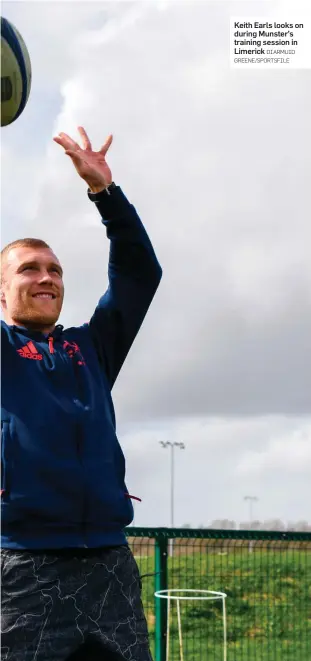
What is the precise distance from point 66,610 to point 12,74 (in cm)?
214

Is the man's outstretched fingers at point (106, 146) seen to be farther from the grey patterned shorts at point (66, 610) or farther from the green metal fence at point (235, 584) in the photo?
the green metal fence at point (235, 584)

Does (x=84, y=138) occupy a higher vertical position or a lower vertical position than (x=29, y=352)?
higher

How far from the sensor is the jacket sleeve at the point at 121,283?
149 inches

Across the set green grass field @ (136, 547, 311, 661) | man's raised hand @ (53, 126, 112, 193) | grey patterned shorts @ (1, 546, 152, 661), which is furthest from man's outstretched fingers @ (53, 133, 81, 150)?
green grass field @ (136, 547, 311, 661)

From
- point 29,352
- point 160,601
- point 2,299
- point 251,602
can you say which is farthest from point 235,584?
point 29,352

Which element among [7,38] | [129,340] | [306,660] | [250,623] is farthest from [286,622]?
[7,38]

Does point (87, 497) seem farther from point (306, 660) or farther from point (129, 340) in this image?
point (306, 660)

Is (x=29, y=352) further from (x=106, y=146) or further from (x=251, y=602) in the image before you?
(x=251, y=602)

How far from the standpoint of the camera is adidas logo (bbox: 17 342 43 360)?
3.41 metres

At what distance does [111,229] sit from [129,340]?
47 cm

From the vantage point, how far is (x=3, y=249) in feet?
12.4

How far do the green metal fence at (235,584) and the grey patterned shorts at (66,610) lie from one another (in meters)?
4.35

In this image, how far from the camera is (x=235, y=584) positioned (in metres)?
9.27

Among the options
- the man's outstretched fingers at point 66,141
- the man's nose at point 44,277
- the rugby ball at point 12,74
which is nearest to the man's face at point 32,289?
the man's nose at point 44,277
